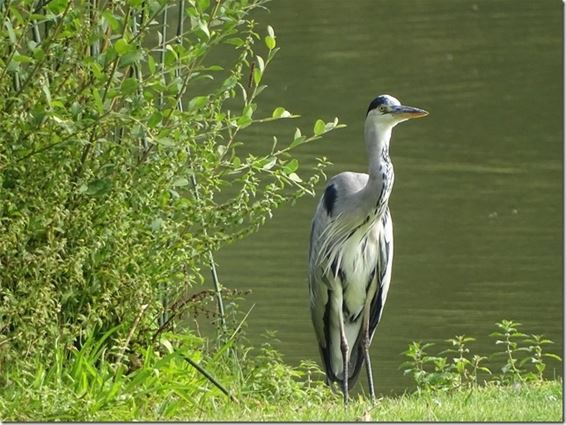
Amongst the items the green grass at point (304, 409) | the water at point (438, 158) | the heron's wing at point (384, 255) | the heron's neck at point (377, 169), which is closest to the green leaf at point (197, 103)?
the green grass at point (304, 409)

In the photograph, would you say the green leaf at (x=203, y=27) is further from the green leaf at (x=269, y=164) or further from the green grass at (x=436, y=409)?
the green grass at (x=436, y=409)

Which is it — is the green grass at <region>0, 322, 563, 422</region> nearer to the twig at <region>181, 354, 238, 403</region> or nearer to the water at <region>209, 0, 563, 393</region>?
the twig at <region>181, 354, 238, 403</region>

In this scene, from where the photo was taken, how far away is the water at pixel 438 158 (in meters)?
10.2

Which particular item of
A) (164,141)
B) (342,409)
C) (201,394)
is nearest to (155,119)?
(164,141)

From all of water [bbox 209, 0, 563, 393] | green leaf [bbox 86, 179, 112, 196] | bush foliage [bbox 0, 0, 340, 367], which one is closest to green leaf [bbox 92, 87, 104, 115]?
bush foliage [bbox 0, 0, 340, 367]

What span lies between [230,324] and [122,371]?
1.00 meters

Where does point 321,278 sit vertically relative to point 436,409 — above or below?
below

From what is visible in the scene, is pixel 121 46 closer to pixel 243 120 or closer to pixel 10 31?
pixel 10 31

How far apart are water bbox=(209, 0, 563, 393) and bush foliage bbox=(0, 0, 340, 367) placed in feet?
8.69

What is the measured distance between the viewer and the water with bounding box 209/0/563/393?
1023 cm

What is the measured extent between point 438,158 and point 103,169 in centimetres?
849

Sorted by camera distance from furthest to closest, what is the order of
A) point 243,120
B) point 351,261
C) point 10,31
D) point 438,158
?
point 438,158, point 351,261, point 243,120, point 10,31

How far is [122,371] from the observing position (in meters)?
6.27

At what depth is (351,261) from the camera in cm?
788
